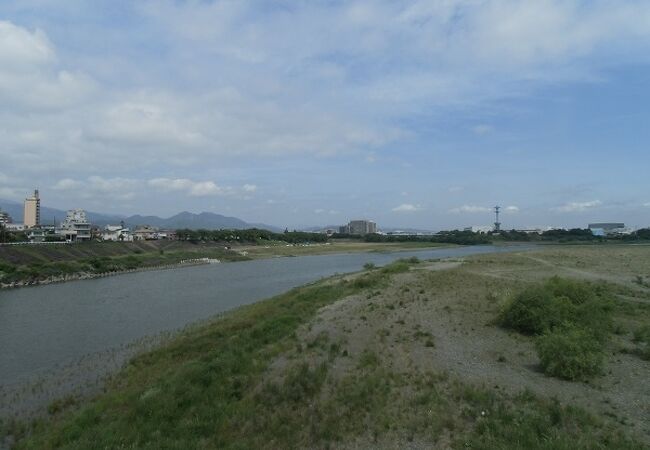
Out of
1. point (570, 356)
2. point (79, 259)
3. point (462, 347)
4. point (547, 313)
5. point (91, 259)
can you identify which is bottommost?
point (79, 259)

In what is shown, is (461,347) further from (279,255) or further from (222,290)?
(279,255)

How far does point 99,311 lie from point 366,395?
84.8 ft

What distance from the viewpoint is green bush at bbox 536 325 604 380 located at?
10.9m

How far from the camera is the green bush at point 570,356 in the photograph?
1088cm

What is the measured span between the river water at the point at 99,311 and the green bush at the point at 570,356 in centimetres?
1656

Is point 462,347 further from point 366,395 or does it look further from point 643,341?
point 643,341

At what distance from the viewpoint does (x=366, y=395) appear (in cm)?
1048

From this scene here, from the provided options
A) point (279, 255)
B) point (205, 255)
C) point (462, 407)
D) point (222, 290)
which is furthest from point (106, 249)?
point (462, 407)

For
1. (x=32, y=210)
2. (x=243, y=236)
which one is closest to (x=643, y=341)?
(x=243, y=236)

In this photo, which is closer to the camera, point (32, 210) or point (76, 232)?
point (76, 232)

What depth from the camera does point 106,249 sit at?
74.9m

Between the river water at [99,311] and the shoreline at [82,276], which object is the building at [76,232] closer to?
the shoreline at [82,276]

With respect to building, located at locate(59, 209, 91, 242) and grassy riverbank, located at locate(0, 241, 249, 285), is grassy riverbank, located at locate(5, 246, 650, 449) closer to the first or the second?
grassy riverbank, located at locate(0, 241, 249, 285)

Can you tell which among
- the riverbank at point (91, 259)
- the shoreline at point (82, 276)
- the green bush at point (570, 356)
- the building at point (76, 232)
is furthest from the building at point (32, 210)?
the green bush at point (570, 356)
